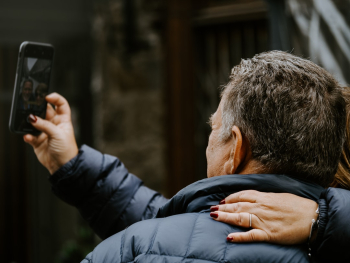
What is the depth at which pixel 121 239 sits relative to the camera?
4.01 ft

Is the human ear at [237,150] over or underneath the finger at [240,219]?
over

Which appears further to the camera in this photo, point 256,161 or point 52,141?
point 52,141

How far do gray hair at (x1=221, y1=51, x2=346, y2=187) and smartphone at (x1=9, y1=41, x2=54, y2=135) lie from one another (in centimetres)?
106

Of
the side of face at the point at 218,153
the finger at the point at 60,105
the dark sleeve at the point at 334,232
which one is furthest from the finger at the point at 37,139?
the dark sleeve at the point at 334,232

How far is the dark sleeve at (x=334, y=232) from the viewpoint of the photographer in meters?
1.12

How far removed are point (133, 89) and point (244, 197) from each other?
10.4 feet

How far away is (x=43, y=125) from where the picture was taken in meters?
2.02

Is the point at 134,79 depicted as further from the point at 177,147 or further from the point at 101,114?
the point at 177,147

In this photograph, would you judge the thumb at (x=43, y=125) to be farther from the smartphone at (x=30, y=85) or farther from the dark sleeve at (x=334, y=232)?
the dark sleeve at (x=334, y=232)

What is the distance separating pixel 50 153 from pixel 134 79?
7.59 feet

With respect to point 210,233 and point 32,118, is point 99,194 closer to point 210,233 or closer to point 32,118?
point 32,118

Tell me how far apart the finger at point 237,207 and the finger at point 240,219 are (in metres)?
0.02

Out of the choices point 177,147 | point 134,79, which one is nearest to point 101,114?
point 134,79

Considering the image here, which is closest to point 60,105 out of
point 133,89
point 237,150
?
point 237,150
